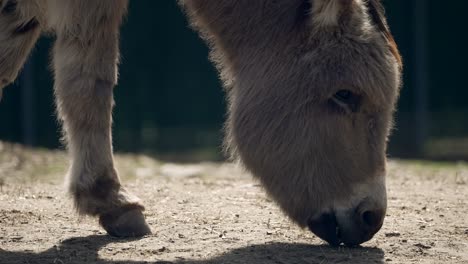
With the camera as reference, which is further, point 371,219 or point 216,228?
point 216,228

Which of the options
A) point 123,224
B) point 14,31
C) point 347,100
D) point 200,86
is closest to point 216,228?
point 123,224

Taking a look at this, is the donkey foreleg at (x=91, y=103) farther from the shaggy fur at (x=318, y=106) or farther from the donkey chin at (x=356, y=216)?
the donkey chin at (x=356, y=216)

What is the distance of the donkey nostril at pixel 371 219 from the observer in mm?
3662

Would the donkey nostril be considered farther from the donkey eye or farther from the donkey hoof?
the donkey hoof

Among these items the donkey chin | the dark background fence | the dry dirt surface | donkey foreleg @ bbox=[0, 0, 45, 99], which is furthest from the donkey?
the dark background fence

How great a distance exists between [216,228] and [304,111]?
95 cm

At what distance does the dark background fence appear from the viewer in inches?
406

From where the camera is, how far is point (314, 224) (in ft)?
12.2

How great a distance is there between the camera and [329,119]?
3.77 m

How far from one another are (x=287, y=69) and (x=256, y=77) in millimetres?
177

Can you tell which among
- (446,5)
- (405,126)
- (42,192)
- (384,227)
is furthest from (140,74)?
(384,227)

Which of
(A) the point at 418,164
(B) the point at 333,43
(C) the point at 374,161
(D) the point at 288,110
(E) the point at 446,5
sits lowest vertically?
(A) the point at 418,164

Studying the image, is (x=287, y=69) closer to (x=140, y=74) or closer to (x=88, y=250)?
(x=88, y=250)

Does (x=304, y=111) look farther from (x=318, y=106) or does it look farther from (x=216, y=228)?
(x=216, y=228)
